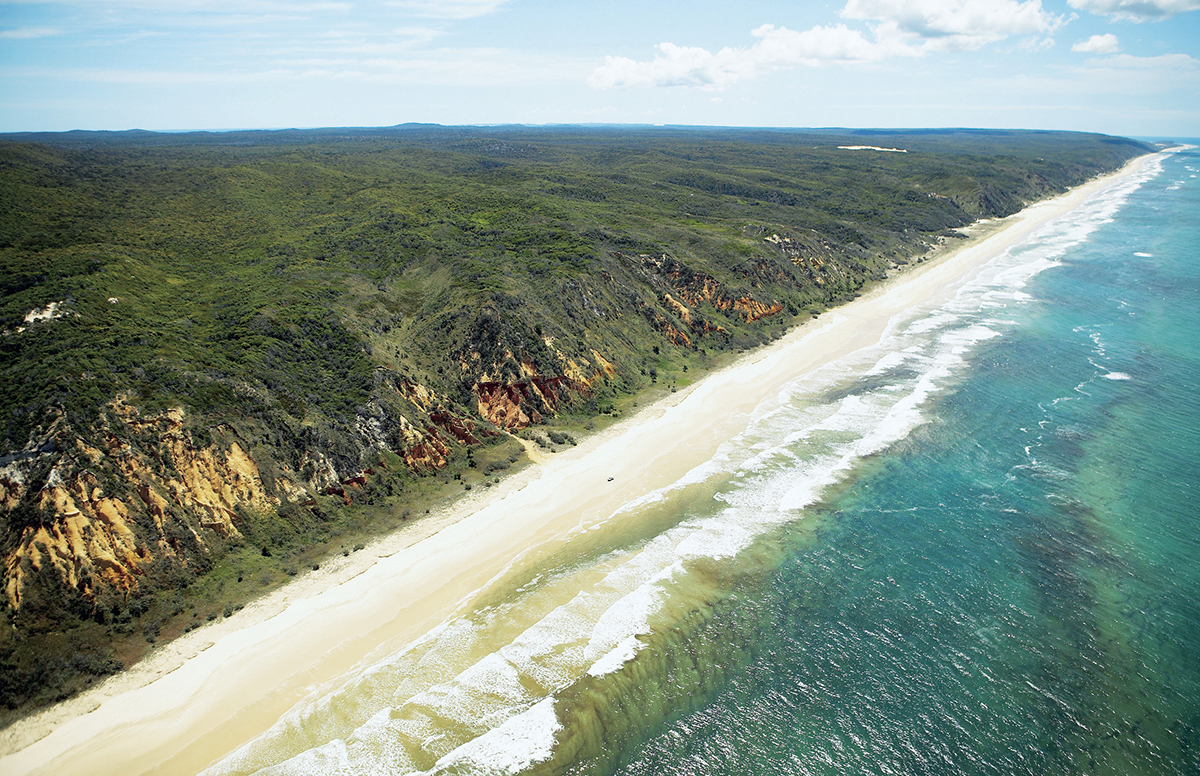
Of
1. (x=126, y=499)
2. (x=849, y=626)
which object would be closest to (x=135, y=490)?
(x=126, y=499)

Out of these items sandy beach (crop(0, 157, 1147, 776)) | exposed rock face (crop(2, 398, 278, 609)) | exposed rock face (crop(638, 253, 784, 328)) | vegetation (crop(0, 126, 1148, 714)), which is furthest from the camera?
exposed rock face (crop(638, 253, 784, 328))

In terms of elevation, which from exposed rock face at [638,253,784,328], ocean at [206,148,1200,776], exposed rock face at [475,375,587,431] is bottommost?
ocean at [206,148,1200,776]

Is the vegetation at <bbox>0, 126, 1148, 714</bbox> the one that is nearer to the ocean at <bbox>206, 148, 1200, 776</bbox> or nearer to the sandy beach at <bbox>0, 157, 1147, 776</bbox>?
the sandy beach at <bbox>0, 157, 1147, 776</bbox>

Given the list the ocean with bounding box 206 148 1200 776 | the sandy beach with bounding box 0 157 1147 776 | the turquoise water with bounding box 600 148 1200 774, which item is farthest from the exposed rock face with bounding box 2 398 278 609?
the turquoise water with bounding box 600 148 1200 774

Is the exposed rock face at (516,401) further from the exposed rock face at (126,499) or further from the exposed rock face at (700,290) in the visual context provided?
the exposed rock face at (700,290)

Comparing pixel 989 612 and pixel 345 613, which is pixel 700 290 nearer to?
pixel 989 612

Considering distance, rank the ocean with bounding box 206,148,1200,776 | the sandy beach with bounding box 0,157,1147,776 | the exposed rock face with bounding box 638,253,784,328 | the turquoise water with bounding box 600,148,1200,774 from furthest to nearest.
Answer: the exposed rock face with bounding box 638,253,784,328 → the sandy beach with bounding box 0,157,1147,776 → the ocean with bounding box 206,148,1200,776 → the turquoise water with bounding box 600,148,1200,774

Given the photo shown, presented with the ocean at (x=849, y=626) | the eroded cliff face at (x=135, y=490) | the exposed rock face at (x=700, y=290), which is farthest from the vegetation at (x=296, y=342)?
the ocean at (x=849, y=626)

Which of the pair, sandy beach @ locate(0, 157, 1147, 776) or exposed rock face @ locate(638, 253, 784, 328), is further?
exposed rock face @ locate(638, 253, 784, 328)
